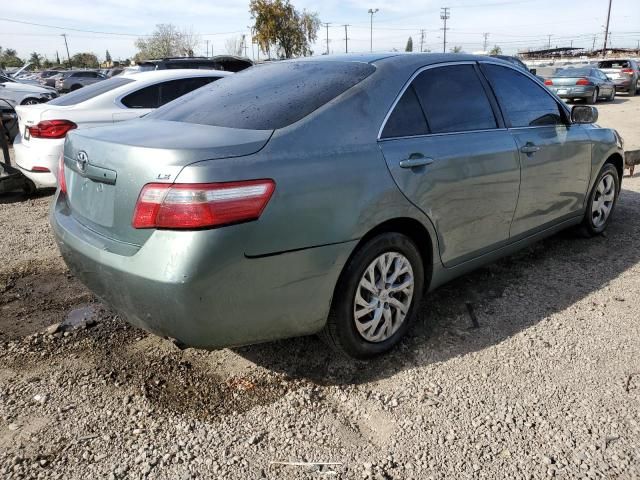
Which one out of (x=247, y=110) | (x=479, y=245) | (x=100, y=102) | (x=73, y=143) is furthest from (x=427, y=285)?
(x=100, y=102)

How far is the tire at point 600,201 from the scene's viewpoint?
464 centimetres

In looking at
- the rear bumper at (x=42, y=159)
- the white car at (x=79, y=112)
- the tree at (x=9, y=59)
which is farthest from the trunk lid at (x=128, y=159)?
the tree at (x=9, y=59)

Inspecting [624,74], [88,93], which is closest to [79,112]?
[88,93]

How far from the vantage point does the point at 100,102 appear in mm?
6188

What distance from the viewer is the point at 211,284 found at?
2152 mm

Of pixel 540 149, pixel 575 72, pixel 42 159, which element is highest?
pixel 540 149

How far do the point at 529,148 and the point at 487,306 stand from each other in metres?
1.11

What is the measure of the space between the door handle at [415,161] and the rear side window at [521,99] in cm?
107

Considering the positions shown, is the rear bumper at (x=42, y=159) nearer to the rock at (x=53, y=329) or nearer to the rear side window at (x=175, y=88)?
the rear side window at (x=175, y=88)

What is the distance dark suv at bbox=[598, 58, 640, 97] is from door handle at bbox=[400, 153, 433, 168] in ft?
86.3

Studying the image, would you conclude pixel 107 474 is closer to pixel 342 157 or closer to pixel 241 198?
pixel 241 198

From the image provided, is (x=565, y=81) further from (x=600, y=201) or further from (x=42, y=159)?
(x=42, y=159)

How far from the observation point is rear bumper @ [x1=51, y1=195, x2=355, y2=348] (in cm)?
213

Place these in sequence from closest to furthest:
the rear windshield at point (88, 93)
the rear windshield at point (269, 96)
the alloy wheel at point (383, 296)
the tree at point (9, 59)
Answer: the rear windshield at point (269, 96)
the alloy wheel at point (383, 296)
the rear windshield at point (88, 93)
the tree at point (9, 59)
